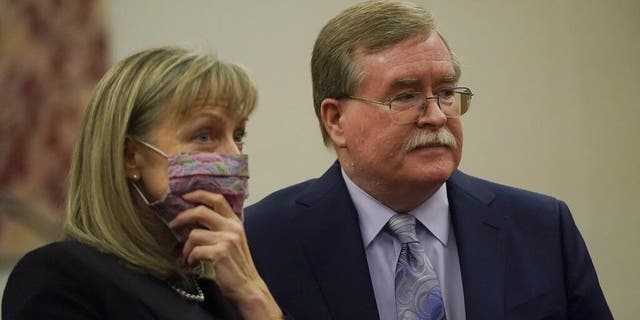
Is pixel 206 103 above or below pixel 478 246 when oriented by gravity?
above

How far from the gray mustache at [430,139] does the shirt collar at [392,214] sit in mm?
Answer: 170

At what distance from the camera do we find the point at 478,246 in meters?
2.38

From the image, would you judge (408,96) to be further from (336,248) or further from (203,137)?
(203,137)

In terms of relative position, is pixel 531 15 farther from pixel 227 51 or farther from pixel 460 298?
pixel 460 298

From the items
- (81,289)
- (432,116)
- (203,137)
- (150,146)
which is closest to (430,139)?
(432,116)

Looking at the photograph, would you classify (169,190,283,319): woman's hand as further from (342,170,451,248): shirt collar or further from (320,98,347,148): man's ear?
(320,98,347,148): man's ear

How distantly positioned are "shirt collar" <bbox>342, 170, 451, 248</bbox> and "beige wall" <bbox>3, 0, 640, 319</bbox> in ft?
3.77

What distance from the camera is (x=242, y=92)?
1.98 m

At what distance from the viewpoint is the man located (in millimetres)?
2307

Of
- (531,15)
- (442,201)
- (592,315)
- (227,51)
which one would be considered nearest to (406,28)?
(442,201)

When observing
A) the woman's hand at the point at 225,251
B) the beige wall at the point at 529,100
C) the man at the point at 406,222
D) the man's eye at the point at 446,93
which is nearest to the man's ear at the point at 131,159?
the woman's hand at the point at 225,251

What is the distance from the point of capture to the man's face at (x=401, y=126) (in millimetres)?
2328

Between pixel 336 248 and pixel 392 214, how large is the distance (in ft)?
0.54

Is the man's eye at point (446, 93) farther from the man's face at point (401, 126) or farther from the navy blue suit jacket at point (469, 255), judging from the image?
the navy blue suit jacket at point (469, 255)
